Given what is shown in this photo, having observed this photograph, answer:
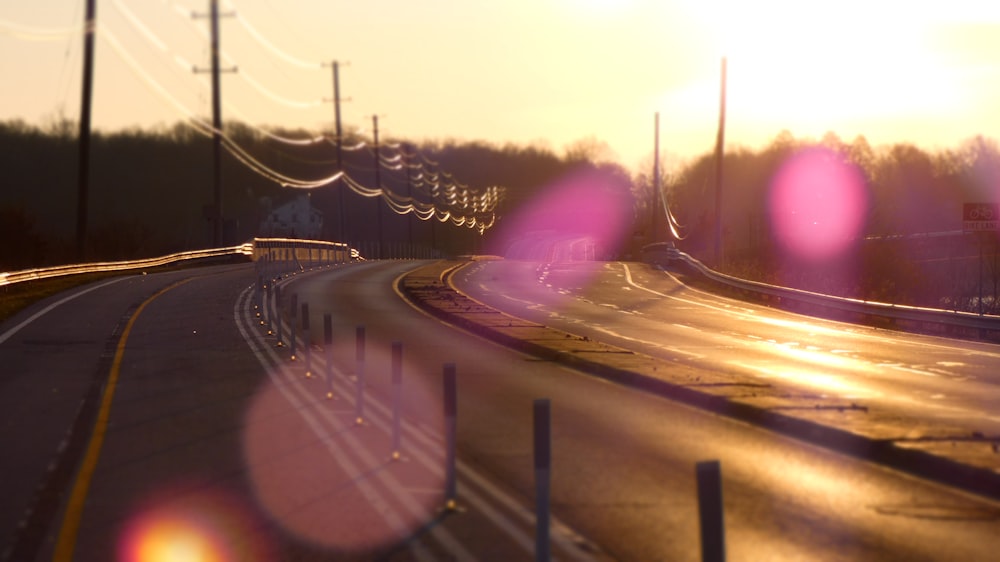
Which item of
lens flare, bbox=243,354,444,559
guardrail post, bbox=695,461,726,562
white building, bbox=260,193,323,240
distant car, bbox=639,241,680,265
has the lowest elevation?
lens flare, bbox=243,354,444,559

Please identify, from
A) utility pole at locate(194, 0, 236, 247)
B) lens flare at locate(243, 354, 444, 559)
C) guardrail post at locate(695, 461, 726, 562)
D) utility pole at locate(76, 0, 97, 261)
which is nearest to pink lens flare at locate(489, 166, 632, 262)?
utility pole at locate(194, 0, 236, 247)

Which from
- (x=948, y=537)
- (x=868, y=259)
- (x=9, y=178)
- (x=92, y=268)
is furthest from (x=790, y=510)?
(x=9, y=178)

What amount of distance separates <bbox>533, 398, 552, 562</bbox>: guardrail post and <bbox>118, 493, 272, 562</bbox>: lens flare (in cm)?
174

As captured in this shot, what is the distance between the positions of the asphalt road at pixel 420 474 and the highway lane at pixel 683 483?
0.03 meters

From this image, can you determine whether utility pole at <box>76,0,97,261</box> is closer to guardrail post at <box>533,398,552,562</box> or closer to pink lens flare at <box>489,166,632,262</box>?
guardrail post at <box>533,398,552,562</box>

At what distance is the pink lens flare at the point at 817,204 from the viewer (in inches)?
3027

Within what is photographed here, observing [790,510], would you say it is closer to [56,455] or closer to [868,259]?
[56,455]

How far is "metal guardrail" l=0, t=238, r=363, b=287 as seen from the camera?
151 ft

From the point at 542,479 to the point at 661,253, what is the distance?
6302 cm

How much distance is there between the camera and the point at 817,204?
104 metres

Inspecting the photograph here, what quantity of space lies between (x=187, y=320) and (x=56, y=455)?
737 inches

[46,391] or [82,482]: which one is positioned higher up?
[82,482]

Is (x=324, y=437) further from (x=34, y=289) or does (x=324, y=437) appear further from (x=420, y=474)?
(x=34, y=289)

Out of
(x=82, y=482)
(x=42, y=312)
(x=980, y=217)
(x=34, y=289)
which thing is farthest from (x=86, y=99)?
(x=82, y=482)
